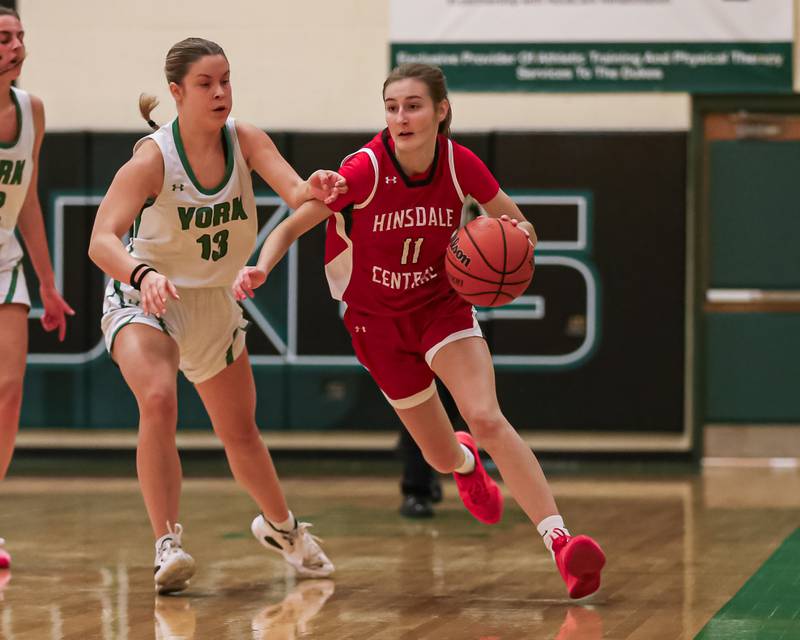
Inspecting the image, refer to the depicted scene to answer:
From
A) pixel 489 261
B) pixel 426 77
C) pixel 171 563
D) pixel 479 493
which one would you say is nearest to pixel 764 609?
pixel 479 493

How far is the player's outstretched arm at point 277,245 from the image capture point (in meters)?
3.93

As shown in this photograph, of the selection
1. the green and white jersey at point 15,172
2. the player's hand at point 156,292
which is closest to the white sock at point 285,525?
the player's hand at point 156,292

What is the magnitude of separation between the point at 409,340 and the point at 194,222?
83cm

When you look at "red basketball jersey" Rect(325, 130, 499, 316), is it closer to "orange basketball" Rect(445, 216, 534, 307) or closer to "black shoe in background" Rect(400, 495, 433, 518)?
"orange basketball" Rect(445, 216, 534, 307)

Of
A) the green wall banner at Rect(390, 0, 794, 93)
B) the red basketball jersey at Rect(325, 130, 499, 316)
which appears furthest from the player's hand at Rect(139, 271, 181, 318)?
the green wall banner at Rect(390, 0, 794, 93)

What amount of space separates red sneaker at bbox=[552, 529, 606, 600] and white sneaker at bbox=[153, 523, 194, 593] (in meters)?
1.22

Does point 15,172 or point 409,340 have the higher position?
point 15,172

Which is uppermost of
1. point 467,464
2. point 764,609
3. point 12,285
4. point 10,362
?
point 12,285

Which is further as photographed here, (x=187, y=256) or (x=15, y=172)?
(x=15, y=172)

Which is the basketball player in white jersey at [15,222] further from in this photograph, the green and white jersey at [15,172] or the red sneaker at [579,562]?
the red sneaker at [579,562]

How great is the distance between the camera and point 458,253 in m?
4.28

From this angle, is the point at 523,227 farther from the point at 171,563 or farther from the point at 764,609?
the point at 171,563

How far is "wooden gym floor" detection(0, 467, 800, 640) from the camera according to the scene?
157 inches

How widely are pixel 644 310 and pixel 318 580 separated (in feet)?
16.4
